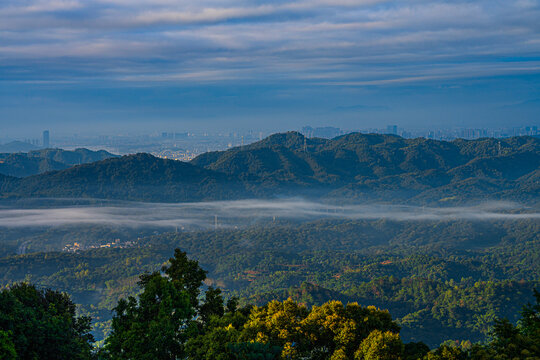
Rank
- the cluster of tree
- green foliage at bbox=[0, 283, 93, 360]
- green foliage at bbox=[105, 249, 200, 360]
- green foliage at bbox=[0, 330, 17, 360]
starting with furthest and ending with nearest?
green foliage at bbox=[105, 249, 200, 360] → green foliage at bbox=[0, 283, 93, 360] → the cluster of tree → green foliage at bbox=[0, 330, 17, 360]

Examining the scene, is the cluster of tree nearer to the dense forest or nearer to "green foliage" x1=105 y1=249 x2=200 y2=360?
"green foliage" x1=105 y1=249 x2=200 y2=360

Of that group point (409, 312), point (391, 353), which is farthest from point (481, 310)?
point (391, 353)

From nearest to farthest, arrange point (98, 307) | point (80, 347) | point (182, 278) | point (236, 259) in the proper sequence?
point (80, 347) < point (182, 278) < point (98, 307) < point (236, 259)

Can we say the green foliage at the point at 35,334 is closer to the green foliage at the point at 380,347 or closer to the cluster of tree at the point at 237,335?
the cluster of tree at the point at 237,335

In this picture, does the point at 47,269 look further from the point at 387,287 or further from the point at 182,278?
the point at 182,278

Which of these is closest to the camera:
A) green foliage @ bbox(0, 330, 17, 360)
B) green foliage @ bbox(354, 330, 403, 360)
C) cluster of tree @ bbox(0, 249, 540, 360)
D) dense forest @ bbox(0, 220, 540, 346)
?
green foliage @ bbox(0, 330, 17, 360)

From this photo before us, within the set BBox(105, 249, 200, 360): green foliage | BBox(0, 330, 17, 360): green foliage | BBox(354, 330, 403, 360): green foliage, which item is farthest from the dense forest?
BBox(0, 330, 17, 360): green foliage

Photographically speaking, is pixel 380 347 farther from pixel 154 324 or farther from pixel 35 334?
pixel 35 334

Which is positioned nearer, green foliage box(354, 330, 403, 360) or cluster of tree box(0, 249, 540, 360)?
green foliage box(354, 330, 403, 360)

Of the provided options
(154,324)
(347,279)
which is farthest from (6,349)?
(347,279)
